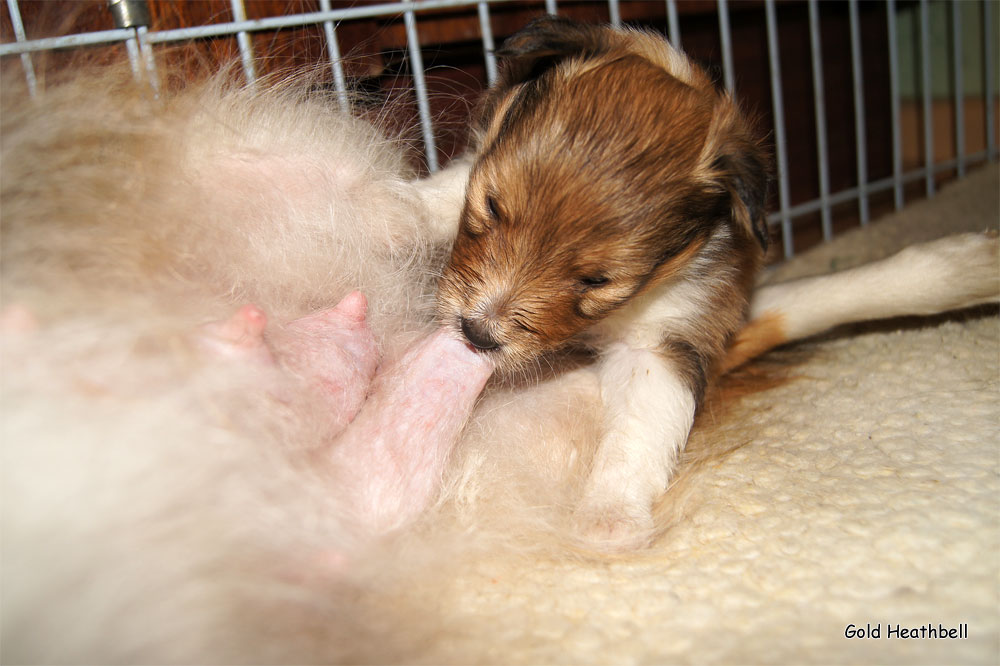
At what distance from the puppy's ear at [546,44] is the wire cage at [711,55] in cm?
20

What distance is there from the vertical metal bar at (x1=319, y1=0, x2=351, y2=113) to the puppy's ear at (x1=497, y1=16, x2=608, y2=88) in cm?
32

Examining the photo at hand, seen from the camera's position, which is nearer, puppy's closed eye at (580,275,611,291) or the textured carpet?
the textured carpet

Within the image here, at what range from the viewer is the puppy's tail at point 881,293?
1616mm

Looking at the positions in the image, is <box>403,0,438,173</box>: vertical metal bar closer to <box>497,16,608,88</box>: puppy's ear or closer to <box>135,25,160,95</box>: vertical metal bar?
<box>497,16,608,88</box>: puppy's ear

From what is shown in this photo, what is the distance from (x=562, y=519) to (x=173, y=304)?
66cm

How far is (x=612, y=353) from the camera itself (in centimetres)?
154

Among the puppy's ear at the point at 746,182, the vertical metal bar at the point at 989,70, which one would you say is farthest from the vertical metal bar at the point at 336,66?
the vertical metal bar at the point at 989,70

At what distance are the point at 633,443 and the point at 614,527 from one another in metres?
0.21

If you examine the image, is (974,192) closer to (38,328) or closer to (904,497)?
(904,497)

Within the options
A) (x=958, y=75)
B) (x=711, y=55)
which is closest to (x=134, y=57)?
(x=711, y=55)

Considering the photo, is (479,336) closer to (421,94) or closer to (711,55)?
(421,94)

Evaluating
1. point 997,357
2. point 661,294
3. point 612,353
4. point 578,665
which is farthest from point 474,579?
point 997,357

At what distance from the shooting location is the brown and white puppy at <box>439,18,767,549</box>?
1.31 metres

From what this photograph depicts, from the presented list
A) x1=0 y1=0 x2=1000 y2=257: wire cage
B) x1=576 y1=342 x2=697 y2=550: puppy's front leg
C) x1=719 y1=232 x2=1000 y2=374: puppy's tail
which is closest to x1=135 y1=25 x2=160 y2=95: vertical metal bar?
x1=0 y1=0 x2=1000 y2=257: wire cage
